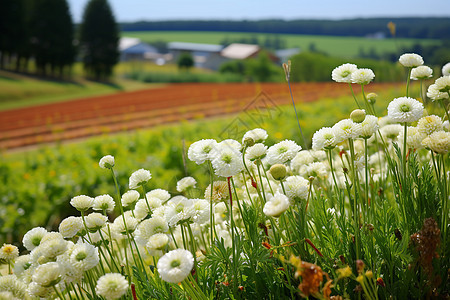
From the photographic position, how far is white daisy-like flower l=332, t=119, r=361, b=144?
3.22ft

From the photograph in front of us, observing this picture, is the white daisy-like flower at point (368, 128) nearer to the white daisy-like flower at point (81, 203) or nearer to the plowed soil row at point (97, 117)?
the white daisy-like flower at point (81, 203)

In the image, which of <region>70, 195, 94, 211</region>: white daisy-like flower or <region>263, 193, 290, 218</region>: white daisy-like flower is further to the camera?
<region>70, 195, 94, 211</region>: white daisy-like flower

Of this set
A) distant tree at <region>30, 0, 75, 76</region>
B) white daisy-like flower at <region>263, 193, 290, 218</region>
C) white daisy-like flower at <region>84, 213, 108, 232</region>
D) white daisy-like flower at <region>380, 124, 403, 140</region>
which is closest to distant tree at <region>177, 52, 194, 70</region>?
distant tree at <region>30, 0, 75, 76</region>

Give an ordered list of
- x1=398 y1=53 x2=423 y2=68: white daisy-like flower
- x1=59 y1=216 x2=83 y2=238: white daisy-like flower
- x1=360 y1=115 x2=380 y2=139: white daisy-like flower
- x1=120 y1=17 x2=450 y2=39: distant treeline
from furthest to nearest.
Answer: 1. x1=120 y1=17 x2=450 y2=39: distant treeline
2. x1=398 y1=53 x2=423 y2=68: white daisy-like flower
3. x1=59 y1=216 x2=83 y2=238: white daisy-like flower
4. x1=360 y1=115 x2=380 y2=139: white daisy-like flower

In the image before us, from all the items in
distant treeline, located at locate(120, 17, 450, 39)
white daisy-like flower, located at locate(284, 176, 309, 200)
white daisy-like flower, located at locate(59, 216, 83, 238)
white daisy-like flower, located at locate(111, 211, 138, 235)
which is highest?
distant treeline, located at locate(120, 17, 450, 39)

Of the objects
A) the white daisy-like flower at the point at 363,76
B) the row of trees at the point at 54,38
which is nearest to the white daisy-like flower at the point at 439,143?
the white daisy-like flower at the point at 363,76

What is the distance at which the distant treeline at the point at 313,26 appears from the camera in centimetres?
3191

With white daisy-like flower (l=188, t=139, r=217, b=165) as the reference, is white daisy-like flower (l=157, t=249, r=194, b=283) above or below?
below

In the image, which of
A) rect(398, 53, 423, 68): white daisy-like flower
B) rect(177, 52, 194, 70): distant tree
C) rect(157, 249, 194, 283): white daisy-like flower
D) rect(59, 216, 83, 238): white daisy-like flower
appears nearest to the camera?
rect(157, 249, 194, 283): white daisy-like flower

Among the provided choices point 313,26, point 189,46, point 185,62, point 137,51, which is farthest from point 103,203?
point 189,46

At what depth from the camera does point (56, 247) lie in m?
0.99

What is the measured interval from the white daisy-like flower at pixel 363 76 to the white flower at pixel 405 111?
0.45ft

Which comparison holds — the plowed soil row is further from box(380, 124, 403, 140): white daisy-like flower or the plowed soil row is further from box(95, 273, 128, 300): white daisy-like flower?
box(95, 273, 128, 300): white daisy-like flower

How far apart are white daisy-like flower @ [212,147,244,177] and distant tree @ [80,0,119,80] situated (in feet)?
132
